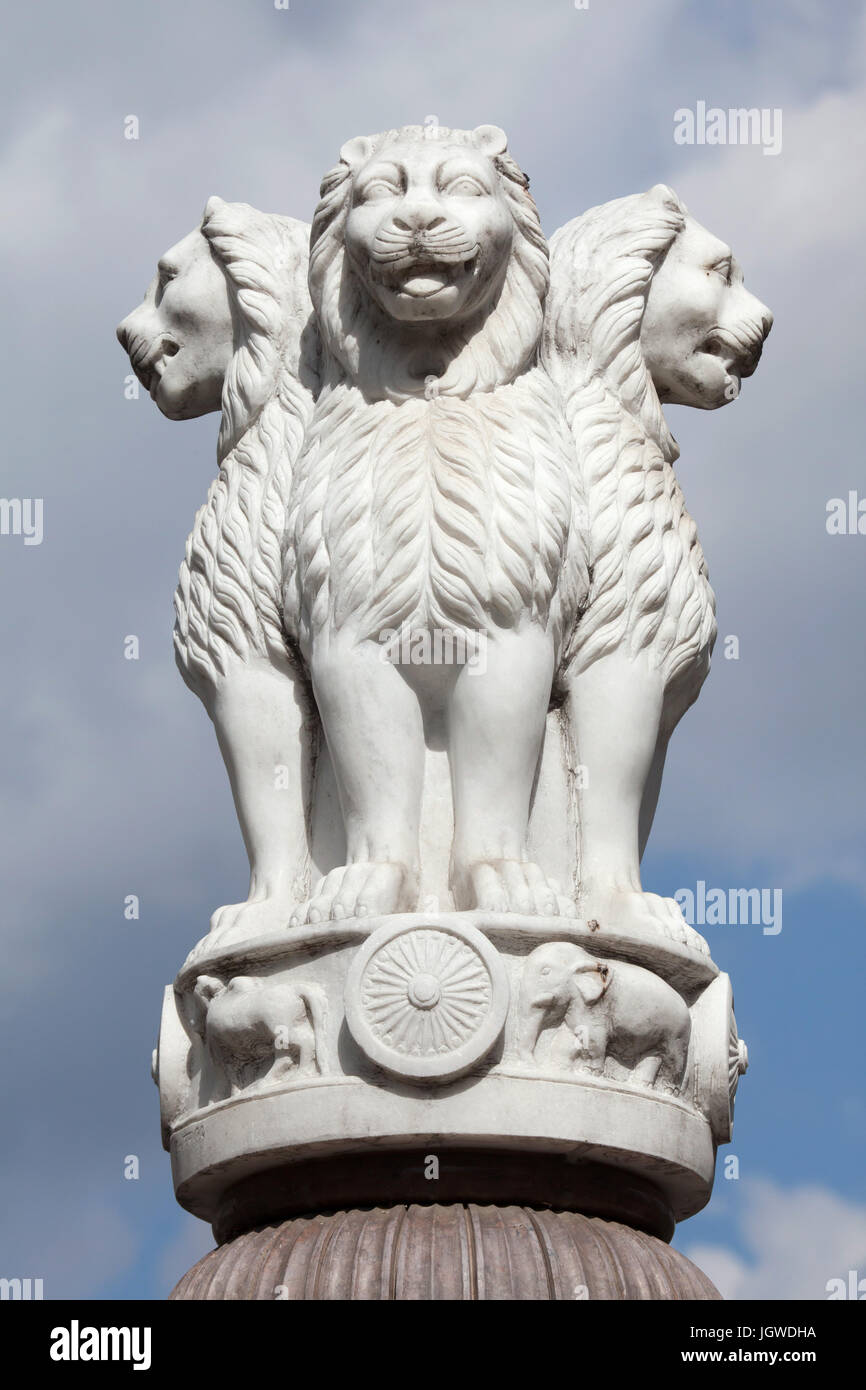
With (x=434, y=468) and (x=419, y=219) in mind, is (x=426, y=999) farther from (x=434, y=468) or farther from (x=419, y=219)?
(x=419, y=219)

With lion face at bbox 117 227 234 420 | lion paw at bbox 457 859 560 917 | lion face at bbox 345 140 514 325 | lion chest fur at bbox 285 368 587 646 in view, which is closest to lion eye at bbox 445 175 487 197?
lion face at bbox 345 140 514 325

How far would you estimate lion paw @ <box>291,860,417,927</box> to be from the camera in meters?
7.62

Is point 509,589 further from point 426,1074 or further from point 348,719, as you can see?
point 426,1074

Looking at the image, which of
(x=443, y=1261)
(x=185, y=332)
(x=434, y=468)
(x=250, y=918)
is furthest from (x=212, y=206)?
(x=443, y=1261)

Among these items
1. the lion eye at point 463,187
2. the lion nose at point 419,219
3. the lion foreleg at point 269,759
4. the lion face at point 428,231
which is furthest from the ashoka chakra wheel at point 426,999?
the lion eye at point 463,187

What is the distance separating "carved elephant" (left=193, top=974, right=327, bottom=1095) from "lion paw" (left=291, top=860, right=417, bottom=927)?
0.23m

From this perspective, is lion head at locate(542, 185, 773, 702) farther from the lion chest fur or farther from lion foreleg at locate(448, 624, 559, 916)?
lion foreleg at locate(448, 624, 559, 916)

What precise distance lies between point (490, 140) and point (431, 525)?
139 cm

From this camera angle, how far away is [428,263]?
7996 mm

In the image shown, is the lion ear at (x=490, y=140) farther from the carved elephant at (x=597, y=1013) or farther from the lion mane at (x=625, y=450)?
the carved elephant at (x=597, y=1013)

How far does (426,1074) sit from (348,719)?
124 centimetres

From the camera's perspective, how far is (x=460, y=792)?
26.1ft
